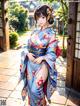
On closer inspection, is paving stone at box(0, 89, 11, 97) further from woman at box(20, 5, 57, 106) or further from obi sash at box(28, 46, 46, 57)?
obi sash at box(28, 46, 46, 57)

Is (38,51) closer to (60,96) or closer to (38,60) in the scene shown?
(38,60)

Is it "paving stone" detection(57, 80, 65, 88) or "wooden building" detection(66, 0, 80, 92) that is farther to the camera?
"paving stone" detection(57, 80, 65, 88)

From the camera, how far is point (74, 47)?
4.09m

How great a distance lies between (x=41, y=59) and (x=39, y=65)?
0.10m

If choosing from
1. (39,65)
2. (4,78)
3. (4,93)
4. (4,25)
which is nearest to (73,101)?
(4,93)

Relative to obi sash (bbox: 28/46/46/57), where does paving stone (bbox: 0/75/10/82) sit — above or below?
below

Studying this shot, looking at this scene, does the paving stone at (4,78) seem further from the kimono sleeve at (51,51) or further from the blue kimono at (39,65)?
the kimono sleeve at (51,51)

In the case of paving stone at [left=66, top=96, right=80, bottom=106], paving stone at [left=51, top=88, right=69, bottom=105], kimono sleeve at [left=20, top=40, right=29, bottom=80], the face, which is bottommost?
paving stone at [left=66, top=96, right=80, bottom=106]

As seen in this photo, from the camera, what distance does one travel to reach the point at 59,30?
37.3 feet

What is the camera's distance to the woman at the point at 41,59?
268 centimetres

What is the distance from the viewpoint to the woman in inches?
105

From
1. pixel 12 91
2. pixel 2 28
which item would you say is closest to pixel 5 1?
pixel 2 28

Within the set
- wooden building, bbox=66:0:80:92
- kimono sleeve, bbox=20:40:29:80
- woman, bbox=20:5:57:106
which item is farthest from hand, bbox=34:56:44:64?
wooden building, bbox=66:0:80:92

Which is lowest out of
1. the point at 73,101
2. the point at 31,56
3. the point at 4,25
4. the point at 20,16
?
the point at 73,101
